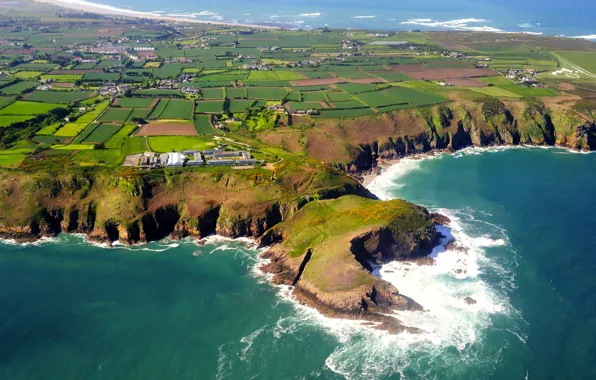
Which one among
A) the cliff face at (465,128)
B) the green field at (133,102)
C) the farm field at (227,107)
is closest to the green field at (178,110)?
the farm field at (227,107)

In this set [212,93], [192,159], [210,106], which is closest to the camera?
[192,159]

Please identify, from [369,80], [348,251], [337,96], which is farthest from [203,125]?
[369,80]

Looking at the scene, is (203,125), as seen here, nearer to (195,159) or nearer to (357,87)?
(195,159)

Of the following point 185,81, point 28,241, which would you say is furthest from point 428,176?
point 185,81

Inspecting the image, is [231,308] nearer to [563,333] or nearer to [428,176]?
[563,333]

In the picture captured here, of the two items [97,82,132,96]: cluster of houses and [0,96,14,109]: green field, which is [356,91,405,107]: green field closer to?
[97,82,132,96]: cluster of houses

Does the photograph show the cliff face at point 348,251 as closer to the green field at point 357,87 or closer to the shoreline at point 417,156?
the shoreline at point 417,156
